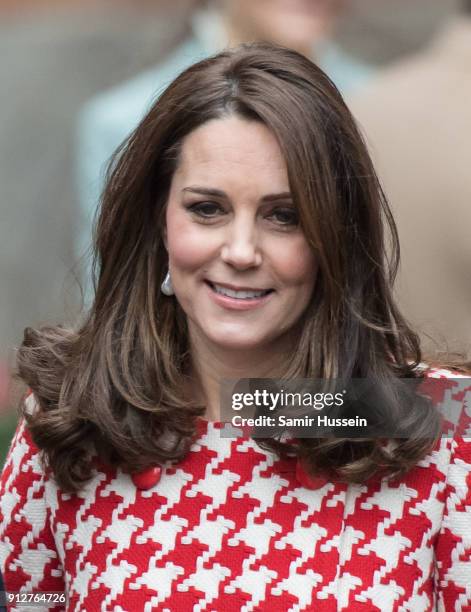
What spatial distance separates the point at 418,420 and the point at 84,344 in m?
0.71

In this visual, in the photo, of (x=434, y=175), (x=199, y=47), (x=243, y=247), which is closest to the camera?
(x=243, y=247)

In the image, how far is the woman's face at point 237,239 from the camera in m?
2.68

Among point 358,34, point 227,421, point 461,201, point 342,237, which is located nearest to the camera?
point 342,237

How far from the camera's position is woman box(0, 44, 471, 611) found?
271cm

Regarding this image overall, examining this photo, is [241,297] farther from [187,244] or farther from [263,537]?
[263,537]

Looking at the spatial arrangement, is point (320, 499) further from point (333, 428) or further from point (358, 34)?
point (358, 34)

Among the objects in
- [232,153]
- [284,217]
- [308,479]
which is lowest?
[308,479]

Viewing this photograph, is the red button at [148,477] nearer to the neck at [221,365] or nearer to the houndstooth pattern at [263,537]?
the houndstooth pattern at [263,537]

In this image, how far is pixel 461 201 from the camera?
11.7 ft

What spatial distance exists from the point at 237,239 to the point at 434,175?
1.06 m

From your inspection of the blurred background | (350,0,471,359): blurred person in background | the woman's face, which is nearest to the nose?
the woman's face

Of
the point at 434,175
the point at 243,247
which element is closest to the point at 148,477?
the point at 243,247

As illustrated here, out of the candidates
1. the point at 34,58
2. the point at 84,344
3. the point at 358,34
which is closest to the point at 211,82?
the point at 84,344

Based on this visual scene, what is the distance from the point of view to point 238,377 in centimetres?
290
